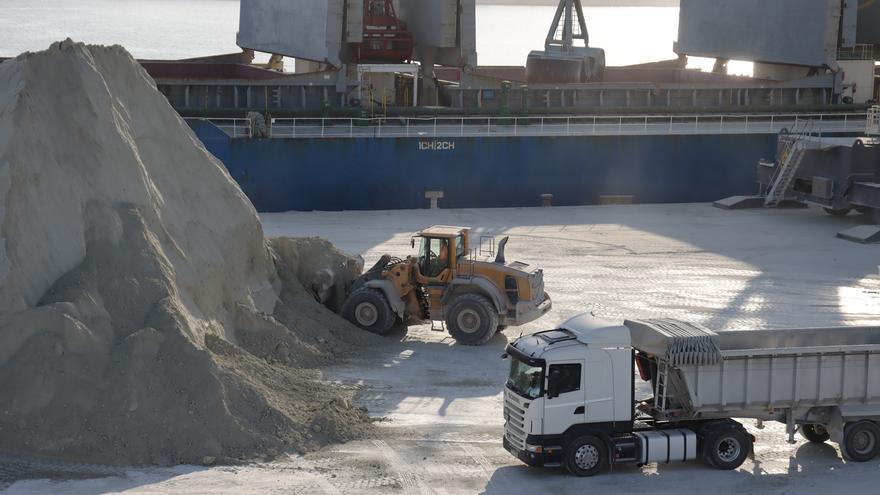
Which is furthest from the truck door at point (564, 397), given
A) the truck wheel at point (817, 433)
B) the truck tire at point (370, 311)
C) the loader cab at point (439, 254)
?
the truck tire at point (370, 311)

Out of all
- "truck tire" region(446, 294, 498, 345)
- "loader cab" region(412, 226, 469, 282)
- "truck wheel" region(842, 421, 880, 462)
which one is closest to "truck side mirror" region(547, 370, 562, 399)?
"truck wheel" region(842, 421, 880, 462)

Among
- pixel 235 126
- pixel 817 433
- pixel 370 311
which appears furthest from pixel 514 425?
pixel 235 126

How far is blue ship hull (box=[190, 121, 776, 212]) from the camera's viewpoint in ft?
128

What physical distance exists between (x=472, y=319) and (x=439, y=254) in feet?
4.37

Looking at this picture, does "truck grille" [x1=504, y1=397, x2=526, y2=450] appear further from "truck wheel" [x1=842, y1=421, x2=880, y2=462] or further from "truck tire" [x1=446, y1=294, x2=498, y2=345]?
"truck tire" [x1=446, y1=294, x2=498, y2=345]

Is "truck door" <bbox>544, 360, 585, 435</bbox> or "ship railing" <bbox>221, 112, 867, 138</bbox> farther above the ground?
"ship railing" <bbox>221, 112, 867, 138</bbox>

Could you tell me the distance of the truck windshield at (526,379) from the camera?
15.6 metres

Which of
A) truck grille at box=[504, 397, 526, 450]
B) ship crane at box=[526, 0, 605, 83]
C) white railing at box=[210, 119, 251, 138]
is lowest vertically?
truck grille at box=[504, 397, 526, 450]

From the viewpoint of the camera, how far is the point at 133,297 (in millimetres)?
17375

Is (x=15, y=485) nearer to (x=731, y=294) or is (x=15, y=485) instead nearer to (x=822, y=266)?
(x=731, y=294)

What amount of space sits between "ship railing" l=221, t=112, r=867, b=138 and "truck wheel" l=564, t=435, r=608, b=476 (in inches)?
1000

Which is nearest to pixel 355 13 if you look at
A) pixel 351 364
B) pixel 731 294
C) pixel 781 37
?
pixel 781 37

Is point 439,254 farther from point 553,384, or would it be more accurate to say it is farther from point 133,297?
point 553,384

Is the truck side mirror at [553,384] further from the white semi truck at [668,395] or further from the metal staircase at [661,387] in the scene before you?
the metal staircase at [661,387]
